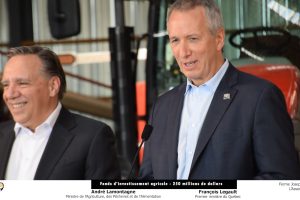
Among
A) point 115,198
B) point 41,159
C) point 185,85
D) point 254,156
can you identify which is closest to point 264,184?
point 254,156

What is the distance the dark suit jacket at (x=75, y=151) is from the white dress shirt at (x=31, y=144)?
19mm

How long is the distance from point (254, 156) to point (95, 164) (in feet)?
1.94

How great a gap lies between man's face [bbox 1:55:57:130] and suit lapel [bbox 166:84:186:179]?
47cm

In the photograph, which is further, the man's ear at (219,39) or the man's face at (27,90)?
the man's face at (27,90)

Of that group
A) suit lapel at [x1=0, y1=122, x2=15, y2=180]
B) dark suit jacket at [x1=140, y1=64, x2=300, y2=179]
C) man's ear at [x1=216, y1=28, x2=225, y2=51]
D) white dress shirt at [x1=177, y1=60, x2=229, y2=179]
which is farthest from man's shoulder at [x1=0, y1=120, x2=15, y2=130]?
man's ear at [x1=216, y1=28, x2=225, y2=51]

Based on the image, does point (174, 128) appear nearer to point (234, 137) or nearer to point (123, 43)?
point (234, 137)

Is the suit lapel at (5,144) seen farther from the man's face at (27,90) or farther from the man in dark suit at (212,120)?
the man in dark suit at (212,120)

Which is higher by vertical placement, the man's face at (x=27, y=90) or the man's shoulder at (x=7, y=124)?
the man's face at (x=27, y=90)

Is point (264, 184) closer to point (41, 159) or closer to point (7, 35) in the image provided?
point (41, 159)

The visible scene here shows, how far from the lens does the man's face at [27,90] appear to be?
7.55ft

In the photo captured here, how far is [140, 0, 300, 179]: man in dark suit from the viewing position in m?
1.92

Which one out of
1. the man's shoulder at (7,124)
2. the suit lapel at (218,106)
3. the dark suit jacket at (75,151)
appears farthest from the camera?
the man's shoulder at (7,124)

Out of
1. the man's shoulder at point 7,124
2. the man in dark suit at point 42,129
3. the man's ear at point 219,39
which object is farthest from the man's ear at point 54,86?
the man's ear at point 219,39

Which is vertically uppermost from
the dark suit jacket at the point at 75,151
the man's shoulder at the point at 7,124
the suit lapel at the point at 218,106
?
the suit lapel at the point at 218,106
